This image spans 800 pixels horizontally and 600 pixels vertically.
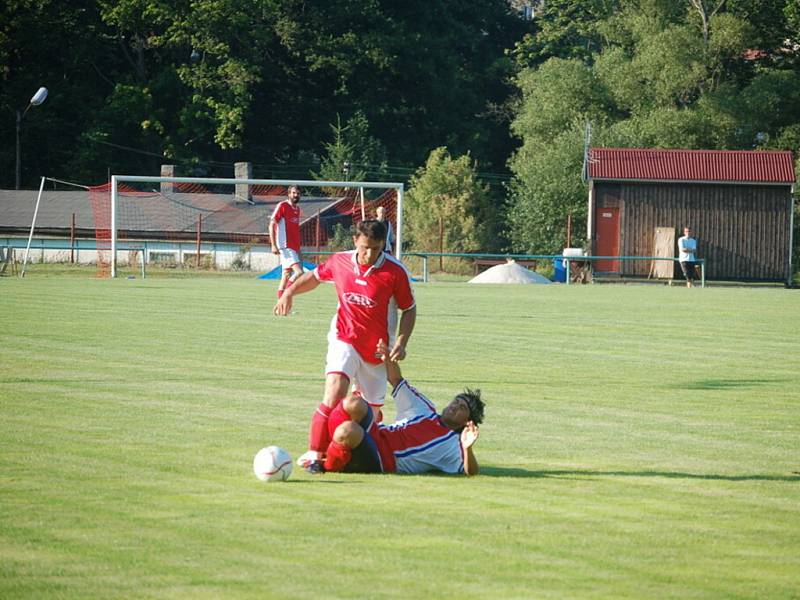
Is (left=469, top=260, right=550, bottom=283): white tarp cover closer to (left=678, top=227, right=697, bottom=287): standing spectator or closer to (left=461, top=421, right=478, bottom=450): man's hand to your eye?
(left=678, top=227, right=697, bottom=287): standing spectator

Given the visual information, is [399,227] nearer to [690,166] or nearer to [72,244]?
[690,166]

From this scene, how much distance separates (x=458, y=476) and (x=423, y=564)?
246 centimetres

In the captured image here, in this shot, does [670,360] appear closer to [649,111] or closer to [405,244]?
[405,244]

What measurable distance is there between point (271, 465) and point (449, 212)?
151 ft

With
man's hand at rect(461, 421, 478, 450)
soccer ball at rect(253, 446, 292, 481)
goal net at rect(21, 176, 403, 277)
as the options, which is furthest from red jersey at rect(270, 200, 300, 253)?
goal net at rect(21, 176, 403, 277)

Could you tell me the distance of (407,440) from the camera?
8273 millimetres

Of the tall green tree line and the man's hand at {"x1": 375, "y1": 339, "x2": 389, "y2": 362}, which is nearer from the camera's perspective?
the man's hand at {"x1": 375, "y1": 339, "x2": 389, "y2": 362}

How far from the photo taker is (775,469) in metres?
8.56

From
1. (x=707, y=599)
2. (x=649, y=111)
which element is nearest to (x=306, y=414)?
(x=707, y=599)

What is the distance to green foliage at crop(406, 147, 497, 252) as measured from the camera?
53156 millimetres

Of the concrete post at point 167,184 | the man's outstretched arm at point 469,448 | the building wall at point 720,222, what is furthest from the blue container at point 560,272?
the man's outstretched arm at point 469,448

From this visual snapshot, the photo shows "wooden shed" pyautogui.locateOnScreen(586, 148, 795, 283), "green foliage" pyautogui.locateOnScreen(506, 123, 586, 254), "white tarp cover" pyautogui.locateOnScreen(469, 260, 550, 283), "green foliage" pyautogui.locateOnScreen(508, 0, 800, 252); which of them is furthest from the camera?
"green foliage" pyautogui.locateOnScreen(508, 0, 800, 252)

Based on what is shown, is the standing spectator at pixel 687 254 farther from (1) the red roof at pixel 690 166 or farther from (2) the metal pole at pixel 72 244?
(2) the metal pole at pixel 72 244

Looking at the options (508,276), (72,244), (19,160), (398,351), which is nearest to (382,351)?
(398,351)
